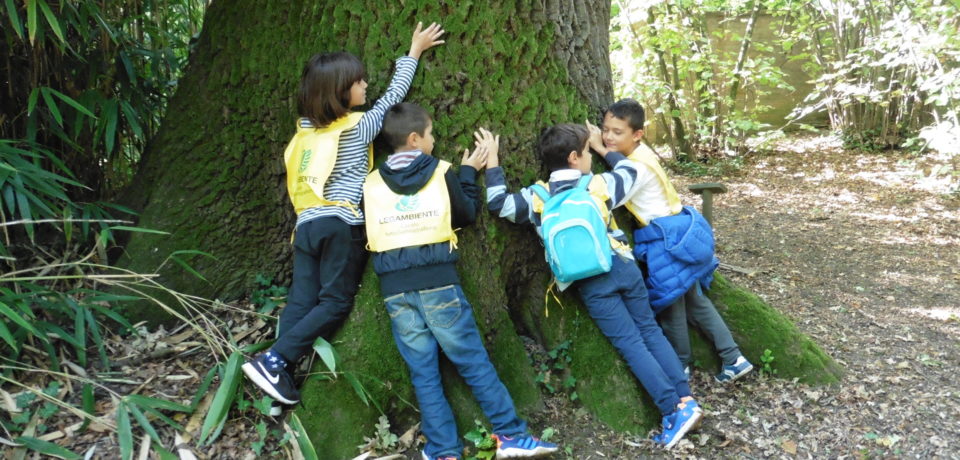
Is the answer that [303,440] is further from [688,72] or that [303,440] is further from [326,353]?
[688,72]

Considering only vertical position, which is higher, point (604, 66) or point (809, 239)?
point (604, 66)

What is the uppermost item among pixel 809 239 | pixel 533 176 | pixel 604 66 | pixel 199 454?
pixel 604 66

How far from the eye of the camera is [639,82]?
28.3 feet

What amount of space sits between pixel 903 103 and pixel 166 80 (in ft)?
30.4

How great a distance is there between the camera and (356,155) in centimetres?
282

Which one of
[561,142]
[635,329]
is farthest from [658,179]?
[635,329]

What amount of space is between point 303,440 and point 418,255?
0.85 metres

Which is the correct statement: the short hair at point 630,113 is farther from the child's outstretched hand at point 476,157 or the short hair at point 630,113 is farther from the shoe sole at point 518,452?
the shoe sole at point 518,452

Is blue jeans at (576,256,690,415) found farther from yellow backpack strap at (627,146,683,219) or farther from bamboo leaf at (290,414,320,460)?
bamboo leaf at (290,414,320,460)

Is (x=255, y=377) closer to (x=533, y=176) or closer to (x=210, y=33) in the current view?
(x=533, y=176)

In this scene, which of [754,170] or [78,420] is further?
[754,170]

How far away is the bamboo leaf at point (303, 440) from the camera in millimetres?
2520

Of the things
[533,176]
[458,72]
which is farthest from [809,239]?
[458,72]

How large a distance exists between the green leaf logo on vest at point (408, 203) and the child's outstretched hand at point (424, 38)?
622 millimetres
